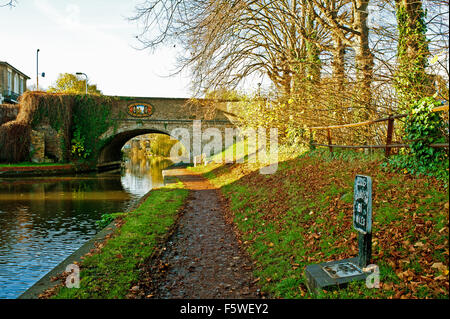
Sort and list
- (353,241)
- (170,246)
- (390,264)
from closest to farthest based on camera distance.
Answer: (390,264) → (353,241) → (170,246)

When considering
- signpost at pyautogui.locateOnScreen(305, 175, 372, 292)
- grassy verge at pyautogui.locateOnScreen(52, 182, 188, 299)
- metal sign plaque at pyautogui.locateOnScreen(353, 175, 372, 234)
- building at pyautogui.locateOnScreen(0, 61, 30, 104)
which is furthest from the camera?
building at pyautogui.locateOnScreen(0, 61, 30, 104)

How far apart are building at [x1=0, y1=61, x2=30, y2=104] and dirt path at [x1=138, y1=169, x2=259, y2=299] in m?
38.7

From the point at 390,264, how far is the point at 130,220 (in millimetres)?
5825

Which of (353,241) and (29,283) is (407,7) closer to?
(353,241)

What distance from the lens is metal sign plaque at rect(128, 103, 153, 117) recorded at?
27047 mm

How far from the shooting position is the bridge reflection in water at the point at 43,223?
561 centimetres

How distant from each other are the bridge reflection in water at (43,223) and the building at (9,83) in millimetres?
27376

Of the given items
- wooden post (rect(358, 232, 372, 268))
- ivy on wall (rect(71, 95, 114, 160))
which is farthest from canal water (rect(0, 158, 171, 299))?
ivy on wall (rect(71, 95, 114, 160))

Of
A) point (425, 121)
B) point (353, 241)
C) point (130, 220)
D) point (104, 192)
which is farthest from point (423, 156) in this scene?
point (104, 192)

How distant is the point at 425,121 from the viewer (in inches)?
189

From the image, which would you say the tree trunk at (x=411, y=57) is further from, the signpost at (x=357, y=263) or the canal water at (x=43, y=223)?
the canal water at (x=43, y=223)

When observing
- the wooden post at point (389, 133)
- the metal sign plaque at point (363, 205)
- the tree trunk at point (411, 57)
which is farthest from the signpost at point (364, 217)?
the tree trunk at point (411, 57)

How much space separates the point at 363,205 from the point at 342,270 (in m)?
0.79

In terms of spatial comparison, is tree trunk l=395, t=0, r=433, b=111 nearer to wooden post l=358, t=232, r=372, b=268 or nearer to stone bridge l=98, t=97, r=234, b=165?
wooden post l=358, t=232, r=372, b=268
